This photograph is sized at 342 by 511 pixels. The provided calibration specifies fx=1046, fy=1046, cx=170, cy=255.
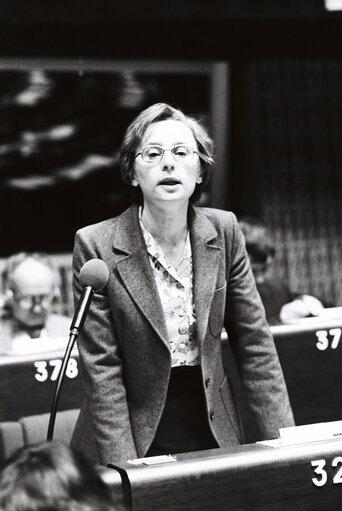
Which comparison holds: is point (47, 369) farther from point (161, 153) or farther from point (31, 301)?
point (161, 153)

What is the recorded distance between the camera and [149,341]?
2.47 meters

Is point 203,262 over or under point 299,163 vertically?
under

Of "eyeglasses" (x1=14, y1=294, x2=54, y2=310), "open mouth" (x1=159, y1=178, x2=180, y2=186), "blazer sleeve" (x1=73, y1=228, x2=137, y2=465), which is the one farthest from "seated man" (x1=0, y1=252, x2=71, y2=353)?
"open mouth" (x1=159, y1=178, x2=180, y2=186)

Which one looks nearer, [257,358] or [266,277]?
[257,358]

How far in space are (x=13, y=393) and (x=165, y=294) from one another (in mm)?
1106

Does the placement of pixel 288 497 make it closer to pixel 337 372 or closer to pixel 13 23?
pixel 337 372

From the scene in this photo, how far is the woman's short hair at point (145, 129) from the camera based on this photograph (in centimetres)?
257

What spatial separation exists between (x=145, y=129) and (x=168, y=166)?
13 cm

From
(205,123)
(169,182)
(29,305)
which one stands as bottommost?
(29,305)

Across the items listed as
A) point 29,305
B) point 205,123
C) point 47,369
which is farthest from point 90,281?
point 205,123

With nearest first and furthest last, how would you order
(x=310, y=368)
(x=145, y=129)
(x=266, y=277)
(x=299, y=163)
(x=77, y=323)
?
(x=77, y=323) → (x=145, y=129) → (x=310, y=368) → (x=266, y=277) → (x=299, y=163)

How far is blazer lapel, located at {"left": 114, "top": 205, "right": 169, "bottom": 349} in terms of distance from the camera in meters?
2.48

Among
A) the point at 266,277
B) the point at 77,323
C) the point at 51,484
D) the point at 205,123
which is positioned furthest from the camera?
the point at 205,123

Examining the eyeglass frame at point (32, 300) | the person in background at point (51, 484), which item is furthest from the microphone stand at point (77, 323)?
the eyeglass frame at point (32, 300)
